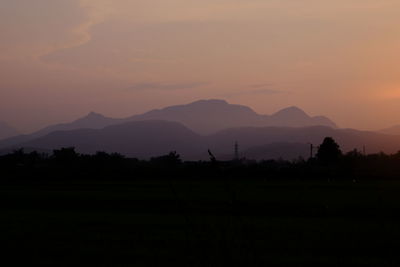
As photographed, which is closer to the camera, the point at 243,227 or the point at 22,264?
the point at 243,227

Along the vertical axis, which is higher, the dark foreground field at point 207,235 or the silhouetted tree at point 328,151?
the silhouetted tree at point 328,151

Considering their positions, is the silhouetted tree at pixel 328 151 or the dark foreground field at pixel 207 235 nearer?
the dark foreground field at pixel 207 235

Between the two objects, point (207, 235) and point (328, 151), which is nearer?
point (207, 235)

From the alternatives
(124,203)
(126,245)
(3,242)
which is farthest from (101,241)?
(124,203)

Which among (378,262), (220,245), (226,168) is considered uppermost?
(226,168)

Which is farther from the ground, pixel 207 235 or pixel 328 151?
pixel 328 151

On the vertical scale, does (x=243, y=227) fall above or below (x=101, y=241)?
above

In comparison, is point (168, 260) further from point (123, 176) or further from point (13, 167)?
point (13, 167)

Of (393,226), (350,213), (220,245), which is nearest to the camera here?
(220,245)

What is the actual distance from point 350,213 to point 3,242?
1758 cm

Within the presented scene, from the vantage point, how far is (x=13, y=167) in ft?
281

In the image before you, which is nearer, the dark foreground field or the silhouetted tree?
the dark foreground field

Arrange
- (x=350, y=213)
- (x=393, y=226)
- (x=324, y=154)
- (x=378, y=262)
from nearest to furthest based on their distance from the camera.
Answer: (x=378, y=262) → (x=393, y=226) → (x=350, y=213) → (x=324, y=154)

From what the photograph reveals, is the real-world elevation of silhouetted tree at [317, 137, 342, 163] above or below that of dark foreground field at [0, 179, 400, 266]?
above
